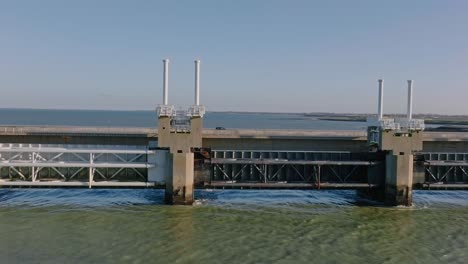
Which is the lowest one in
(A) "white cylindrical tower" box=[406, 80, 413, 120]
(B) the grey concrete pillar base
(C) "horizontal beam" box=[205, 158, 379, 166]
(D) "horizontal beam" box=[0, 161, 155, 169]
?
(B) the grey concrete pillar base

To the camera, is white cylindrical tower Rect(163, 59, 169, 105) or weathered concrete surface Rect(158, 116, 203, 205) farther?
white cylindrical tower Rect(163, 59, 169, 105)

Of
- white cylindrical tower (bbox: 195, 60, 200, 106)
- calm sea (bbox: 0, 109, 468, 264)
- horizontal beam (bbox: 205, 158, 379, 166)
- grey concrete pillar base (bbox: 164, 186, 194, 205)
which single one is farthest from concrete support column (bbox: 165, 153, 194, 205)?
white cylindrical tower (bbox: 195, 60, 200, 106)

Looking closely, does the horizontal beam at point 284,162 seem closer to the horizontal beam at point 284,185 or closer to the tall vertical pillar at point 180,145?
the horizontal beam at point 284,185

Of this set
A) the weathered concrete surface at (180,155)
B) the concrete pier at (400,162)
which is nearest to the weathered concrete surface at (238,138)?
the weathered concrete surface at (180,155)

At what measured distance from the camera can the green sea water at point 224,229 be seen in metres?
17.6

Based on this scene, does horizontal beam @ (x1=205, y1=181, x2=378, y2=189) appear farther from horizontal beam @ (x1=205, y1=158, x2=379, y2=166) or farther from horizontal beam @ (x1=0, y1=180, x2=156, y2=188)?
horizontal beam @ (x1=0, y1=180, x2=156, y2=188)

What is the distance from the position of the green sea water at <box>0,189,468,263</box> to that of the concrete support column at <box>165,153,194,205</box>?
0.66 m

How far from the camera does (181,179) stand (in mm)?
25250

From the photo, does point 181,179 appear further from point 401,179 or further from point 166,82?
point 401,179

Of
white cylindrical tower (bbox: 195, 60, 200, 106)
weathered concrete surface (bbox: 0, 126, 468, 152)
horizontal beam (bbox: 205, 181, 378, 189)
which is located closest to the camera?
horizontal beam (bbox: 205, 181, 378, 189)

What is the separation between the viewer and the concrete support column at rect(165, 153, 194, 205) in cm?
2519

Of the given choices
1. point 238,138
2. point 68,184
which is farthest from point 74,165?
point 238,138

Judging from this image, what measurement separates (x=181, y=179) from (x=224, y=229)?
5.30 m

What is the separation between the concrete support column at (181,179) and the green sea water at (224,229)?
657mm
